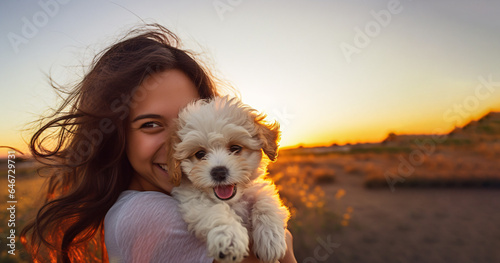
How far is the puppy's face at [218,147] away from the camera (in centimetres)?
281

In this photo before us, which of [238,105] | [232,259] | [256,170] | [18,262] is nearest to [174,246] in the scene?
[232,259]

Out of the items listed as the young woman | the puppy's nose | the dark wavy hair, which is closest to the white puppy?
the puppy's nose

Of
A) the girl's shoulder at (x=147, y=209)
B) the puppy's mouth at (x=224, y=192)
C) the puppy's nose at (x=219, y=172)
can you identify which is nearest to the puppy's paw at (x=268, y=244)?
the puppy's mouth at (x=224, y=192)

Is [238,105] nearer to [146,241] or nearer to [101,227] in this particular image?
[146,241]

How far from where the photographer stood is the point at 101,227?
372cm

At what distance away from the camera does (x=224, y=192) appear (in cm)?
287

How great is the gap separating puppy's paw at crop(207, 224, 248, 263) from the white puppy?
1 cm

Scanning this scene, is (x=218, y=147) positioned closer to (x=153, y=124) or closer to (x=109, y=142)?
(x=153, y=124)

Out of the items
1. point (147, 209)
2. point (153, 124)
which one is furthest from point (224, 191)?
point (153, 124)

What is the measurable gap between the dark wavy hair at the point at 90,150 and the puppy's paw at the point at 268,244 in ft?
5.25

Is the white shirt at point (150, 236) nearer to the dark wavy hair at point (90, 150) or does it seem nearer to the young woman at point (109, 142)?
the young woman at point (109, 142)

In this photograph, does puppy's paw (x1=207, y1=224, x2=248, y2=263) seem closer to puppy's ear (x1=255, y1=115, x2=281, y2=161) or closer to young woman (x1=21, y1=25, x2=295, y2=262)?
young woman (x1=21, y1=25, x2=295, y2=262)

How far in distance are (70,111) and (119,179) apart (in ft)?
2.96

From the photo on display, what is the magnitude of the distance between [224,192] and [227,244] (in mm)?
498
